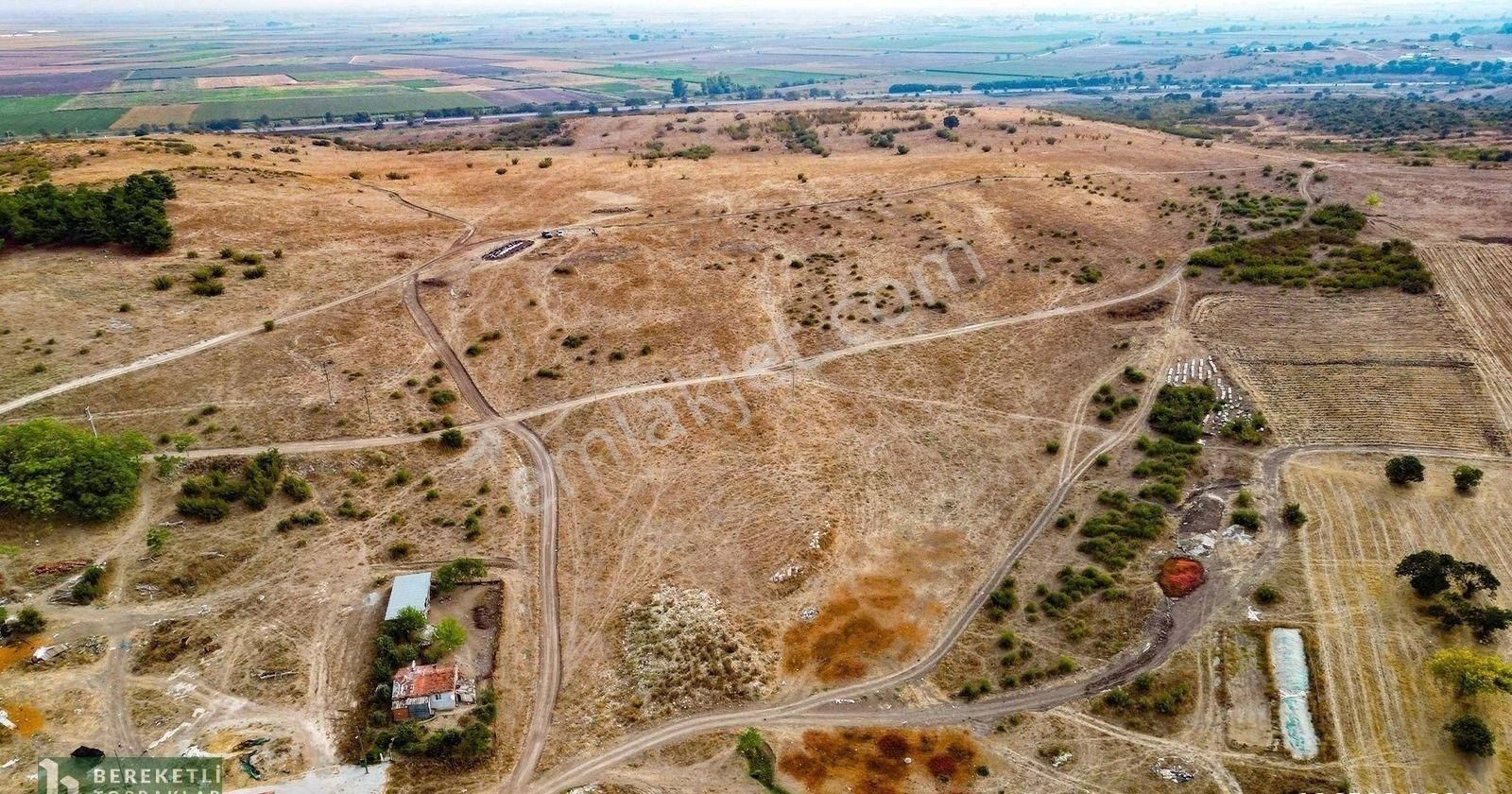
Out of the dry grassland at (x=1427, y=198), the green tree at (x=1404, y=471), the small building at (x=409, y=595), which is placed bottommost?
the small building at (x=409, y=595)

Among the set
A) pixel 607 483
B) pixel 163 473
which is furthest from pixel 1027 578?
pixel 163 473

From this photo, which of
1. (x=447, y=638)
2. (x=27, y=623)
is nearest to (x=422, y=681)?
(x=447, y=638)

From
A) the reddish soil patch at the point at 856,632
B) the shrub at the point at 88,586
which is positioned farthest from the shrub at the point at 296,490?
the reddish soil patch at the point at 856,632

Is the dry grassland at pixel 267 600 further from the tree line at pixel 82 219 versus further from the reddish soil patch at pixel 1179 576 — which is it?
the tree line at pixel 82 219

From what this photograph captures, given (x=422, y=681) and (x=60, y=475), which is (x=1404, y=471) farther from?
(x=60, y=475)

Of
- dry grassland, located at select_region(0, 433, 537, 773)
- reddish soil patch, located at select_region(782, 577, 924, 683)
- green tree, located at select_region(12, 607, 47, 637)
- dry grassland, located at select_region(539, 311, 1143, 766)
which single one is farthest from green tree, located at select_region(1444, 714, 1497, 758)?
green tree, located at select_region(12, 607, 47, 637)

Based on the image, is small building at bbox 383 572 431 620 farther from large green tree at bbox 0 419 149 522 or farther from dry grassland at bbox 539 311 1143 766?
large green tree at bbox 0 419 149 522

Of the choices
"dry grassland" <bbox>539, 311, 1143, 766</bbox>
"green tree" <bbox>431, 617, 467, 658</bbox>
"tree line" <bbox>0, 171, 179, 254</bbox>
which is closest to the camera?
"green tree" <bbox>431, 617, 467, 658</bbox>
